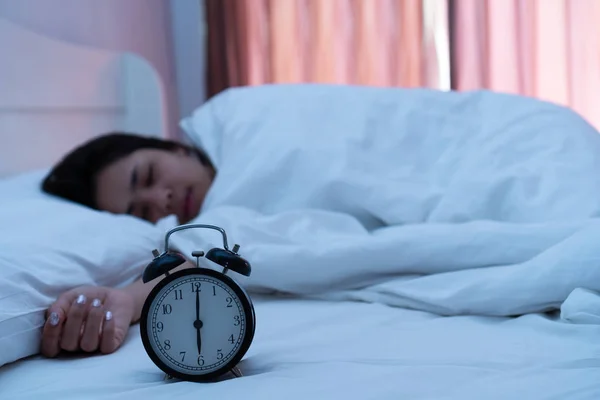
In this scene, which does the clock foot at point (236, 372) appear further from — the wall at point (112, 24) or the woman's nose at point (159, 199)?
the wall at point (112, 24)

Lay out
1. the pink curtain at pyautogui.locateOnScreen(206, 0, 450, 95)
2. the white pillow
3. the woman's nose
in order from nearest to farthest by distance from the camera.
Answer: the white pillow → the woman's nose → the pink curtain at pyautogui.locateOnScreen(206, 0, 450, 95)

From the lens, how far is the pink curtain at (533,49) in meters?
2.03

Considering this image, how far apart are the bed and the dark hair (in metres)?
0.05

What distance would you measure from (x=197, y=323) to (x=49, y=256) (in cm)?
33

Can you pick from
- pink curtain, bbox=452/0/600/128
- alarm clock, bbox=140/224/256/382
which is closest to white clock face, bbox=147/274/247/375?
alarm clock, bbox=140/224/256/382

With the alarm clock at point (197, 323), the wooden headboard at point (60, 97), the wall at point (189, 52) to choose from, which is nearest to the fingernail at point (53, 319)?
the alarm clock at point (197, 323)

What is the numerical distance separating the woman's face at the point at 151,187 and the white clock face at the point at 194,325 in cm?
76

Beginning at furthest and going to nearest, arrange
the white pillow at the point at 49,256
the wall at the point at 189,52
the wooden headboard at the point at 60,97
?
the wall at the point at 189,52 < the wooden headboard at the point at 60,97 < the white pillow at the point at 49,256

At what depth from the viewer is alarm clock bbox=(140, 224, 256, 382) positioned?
0.66 m

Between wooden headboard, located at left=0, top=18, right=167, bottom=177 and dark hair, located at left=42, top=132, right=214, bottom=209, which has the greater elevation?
wooden headboard, located at left=0, top=18, right=167, bottom=177

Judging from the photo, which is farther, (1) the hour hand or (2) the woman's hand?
(2) the woman's hand

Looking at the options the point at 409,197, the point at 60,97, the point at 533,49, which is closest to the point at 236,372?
the point at 409,197

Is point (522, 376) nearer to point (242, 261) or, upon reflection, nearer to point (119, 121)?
point (242, 261)

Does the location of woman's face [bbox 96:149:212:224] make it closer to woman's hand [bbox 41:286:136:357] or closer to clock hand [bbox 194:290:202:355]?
woman's hand [bbox 41:286:136:357]
